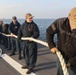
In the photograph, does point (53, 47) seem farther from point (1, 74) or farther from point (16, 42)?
point (16, 42)

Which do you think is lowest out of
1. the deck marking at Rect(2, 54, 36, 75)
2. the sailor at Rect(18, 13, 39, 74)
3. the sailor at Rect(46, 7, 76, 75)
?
the deck marking at Rect(2, 54, 36, 75)

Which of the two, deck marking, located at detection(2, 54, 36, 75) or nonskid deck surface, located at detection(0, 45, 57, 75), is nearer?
nonskid deck surface, located at detection(0, 45, 57, 75)

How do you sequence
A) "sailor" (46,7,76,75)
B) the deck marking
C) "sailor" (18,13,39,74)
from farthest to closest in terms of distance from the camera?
the deck marking < "sailor" (18,13,39,74) < "sailor" (46,7,76,75)

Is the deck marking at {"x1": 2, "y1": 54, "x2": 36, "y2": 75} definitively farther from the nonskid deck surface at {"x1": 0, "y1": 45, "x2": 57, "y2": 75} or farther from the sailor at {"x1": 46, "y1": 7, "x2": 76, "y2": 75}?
the sailor at {"x1": 46, "y1": 7, "x2": 76, "y2": 75}

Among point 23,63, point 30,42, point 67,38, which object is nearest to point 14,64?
point 23,63

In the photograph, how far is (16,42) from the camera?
11875mm

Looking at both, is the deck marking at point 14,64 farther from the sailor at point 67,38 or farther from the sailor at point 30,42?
the sailor at point 67,38

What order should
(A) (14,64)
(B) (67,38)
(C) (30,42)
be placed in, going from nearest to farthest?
(B) (67,38)
(C) (30,42)
(A) (14,64)

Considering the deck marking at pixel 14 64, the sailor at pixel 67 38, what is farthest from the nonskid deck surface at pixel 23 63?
the sailor at pixel 67 38

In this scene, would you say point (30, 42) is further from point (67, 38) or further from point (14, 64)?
point (67, 38)

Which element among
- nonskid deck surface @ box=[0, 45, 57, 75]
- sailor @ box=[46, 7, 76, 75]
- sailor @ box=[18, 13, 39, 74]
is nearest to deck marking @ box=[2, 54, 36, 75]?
nonskid deck surface @ box=[0, 45, 57, 75]

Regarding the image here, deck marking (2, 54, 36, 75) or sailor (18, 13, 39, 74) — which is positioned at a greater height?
sailor (18, 13, 39, 74)

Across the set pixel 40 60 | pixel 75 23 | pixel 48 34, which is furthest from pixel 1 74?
pixel 75 23

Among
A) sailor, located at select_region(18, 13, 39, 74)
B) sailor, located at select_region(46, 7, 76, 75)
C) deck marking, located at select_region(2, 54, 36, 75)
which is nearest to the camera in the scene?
sailor, located at select_region(46, 7, 76, 75)
